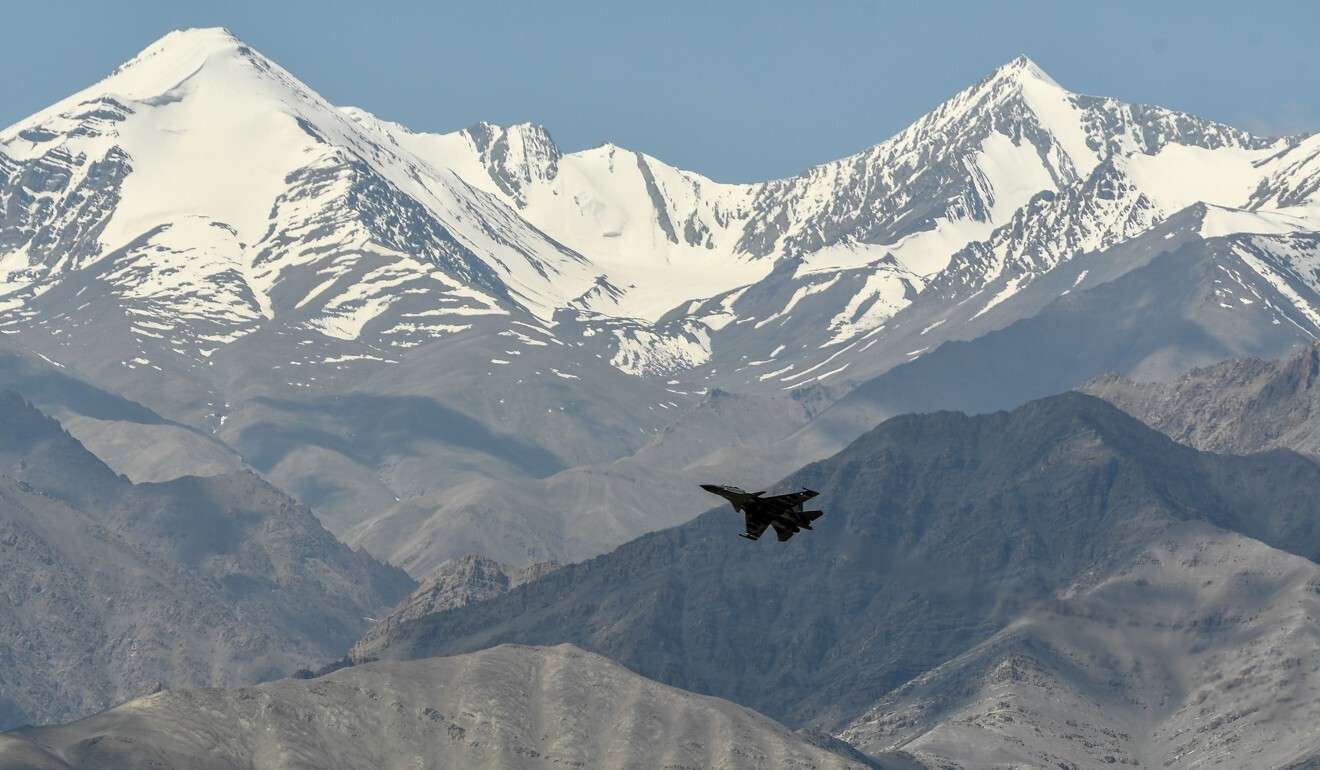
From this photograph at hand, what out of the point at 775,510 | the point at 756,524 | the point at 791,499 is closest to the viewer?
the point at 791,499

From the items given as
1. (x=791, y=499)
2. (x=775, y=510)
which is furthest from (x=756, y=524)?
(x=791, y=499)

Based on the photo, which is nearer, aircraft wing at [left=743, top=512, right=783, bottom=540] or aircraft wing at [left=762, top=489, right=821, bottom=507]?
aircraft wing at [left=762, top=489, right=821, bottom=507]

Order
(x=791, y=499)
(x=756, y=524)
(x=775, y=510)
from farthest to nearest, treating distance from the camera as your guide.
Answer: (x=756, y=524), (x=775, y=510), (x=791, y=499)

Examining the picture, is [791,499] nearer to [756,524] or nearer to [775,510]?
[775,510]

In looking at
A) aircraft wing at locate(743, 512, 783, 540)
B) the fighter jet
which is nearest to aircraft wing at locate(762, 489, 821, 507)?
the fighter jet

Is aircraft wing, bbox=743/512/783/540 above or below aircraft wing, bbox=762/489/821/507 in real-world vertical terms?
below

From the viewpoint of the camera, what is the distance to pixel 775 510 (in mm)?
134375

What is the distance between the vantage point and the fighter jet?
133 metres

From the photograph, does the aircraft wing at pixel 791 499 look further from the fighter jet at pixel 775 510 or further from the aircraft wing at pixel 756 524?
the aircraft wing at pixel 756 524

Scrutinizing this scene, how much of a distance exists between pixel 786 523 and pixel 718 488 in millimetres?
3931

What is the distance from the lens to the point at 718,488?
134 m

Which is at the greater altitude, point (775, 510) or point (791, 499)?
point (791, 499)

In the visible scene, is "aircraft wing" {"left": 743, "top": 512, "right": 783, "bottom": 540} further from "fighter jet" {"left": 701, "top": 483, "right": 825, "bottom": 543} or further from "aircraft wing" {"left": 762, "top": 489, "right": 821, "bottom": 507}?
"aircraft wing" {"left": 762, "top": 489, "right": 821, "bottom": 507}

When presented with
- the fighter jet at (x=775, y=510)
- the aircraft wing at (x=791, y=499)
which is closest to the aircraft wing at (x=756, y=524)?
the fighter jet at (x=775, y=510)
